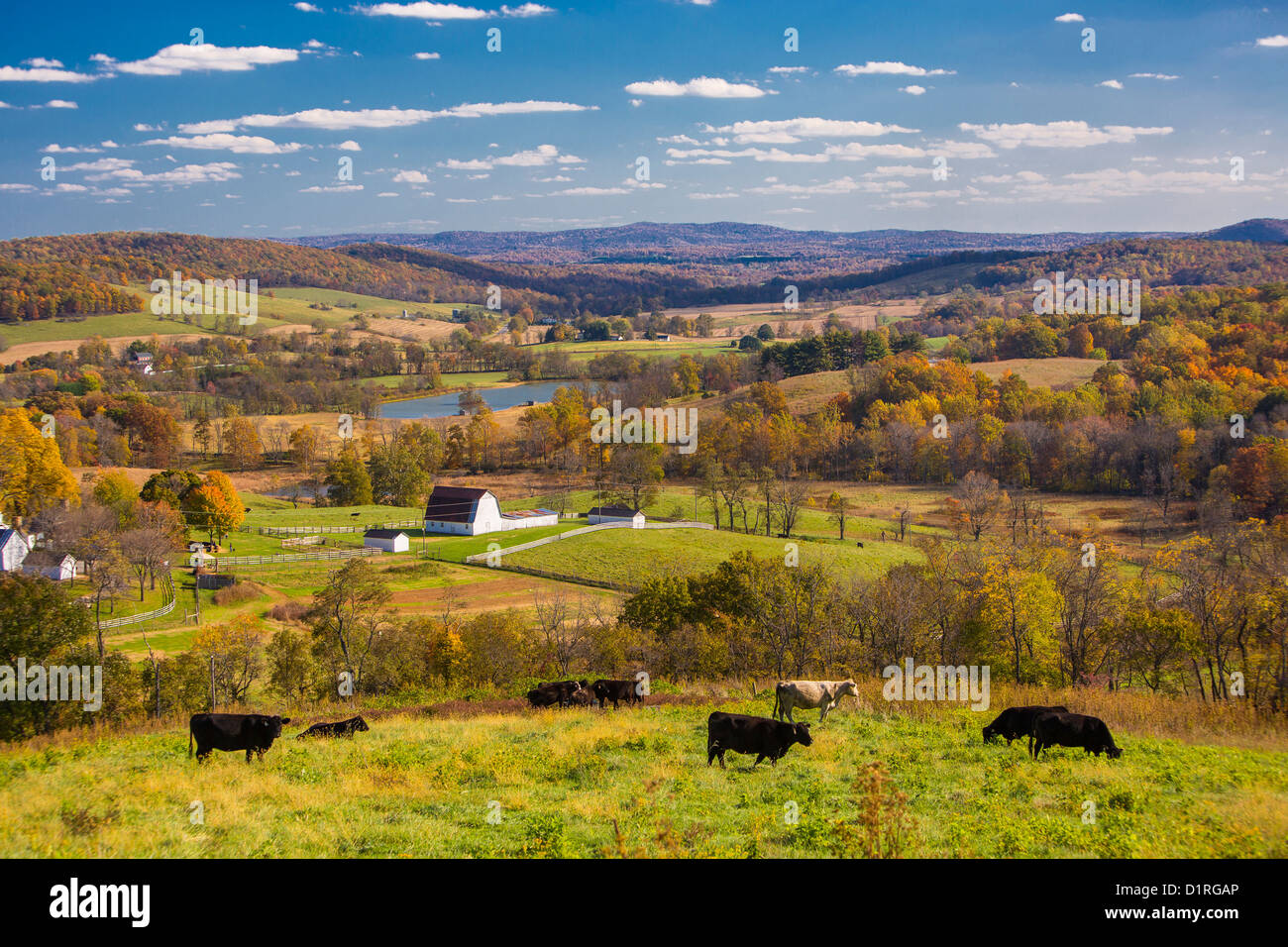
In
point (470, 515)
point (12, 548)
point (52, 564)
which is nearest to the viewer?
point (52, 564)

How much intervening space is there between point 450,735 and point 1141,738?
38.2 ft

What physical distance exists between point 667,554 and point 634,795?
163 feet

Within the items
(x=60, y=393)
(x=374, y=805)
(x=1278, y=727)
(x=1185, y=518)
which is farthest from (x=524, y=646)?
(x=60, y=393)

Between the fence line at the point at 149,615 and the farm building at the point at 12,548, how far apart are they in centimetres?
1207

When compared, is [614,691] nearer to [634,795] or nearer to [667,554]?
[634,795]

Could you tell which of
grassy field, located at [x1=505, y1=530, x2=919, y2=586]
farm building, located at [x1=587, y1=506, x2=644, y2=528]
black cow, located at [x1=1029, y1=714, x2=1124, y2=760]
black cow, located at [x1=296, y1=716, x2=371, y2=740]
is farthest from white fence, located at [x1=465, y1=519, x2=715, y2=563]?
black cow, located at [x1=1029, y1=714, x2=1124, y2=760]

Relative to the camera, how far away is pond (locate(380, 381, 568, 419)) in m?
134

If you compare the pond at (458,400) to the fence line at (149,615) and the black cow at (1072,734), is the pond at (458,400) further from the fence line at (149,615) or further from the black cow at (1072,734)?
the black cow at (1072,734)

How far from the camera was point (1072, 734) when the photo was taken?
12.9 m

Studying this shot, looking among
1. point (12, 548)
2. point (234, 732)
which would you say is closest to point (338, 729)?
point (234, 732)

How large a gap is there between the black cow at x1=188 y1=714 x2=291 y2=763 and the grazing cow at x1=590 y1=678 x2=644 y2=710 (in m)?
7.05

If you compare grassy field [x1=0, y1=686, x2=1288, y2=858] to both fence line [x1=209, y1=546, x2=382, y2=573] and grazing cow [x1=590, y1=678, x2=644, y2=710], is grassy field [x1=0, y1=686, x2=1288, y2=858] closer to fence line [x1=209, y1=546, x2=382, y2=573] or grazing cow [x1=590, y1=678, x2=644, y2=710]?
grazing cow [x1=590, y1=678, x2=644, y2=710]

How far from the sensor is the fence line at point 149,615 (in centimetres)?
4366

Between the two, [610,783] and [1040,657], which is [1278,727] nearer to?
[610,783]
